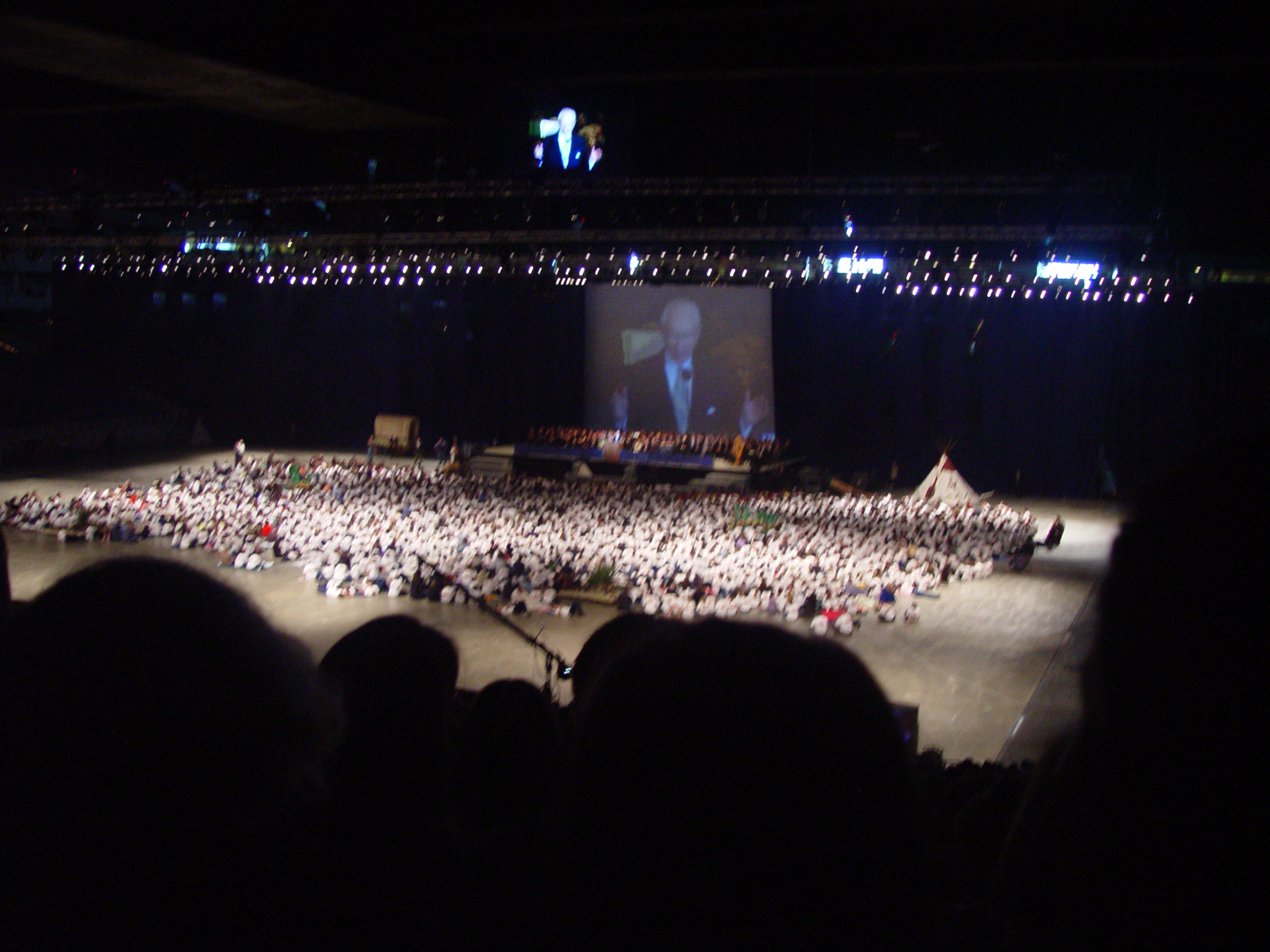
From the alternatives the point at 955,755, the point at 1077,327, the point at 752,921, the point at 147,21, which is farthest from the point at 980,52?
the point at 1077,327

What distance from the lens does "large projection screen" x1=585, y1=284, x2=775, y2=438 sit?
17625 millimetres

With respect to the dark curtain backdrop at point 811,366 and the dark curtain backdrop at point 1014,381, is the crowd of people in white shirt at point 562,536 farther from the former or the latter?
the dark curtain backdrop at point 811,366

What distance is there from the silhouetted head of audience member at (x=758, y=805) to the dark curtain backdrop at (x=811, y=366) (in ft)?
40.2

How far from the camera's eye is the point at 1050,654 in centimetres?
740

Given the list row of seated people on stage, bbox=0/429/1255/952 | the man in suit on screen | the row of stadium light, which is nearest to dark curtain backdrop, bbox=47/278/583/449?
the row of stadium light

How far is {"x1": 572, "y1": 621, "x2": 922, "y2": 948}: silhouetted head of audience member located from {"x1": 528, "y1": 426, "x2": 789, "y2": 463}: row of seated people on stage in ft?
46.7

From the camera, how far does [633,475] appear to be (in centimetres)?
1524

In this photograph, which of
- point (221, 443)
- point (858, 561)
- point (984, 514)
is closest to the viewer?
point (858, 561)

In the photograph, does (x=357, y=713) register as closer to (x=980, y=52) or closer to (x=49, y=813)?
(x=49, y=813)

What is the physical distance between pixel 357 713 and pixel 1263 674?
1452mm

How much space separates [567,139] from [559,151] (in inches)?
6.8

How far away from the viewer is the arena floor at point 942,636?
19.9 ft

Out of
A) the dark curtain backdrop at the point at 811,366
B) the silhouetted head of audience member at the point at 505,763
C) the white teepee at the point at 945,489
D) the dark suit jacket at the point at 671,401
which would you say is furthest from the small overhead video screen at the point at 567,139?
the dark suit jacket at the point at 671,401

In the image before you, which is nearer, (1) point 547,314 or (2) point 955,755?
(2) point 955,755
